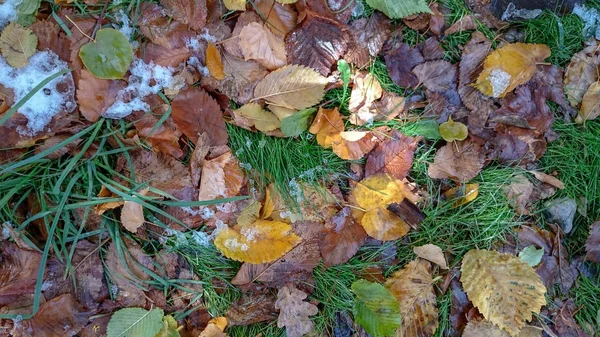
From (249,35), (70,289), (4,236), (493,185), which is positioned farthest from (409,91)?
(4,236)

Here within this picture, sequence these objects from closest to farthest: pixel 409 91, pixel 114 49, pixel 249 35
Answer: pixel 114 49, pixel 249 35, pixel 409 91

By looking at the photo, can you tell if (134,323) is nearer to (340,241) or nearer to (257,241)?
(257,241)

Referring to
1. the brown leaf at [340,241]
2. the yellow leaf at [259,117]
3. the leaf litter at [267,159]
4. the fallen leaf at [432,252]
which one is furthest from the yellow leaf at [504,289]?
the yellow leaf at [259,117]

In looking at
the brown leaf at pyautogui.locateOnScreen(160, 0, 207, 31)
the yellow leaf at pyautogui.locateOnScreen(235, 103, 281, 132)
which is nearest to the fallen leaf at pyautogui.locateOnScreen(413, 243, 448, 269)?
the yellow leaf at pyautogui.locateOnScreen(235, 103, 281, 132)

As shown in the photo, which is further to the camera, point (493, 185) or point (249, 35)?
point (493, 185)

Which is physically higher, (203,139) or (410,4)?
(410,4)

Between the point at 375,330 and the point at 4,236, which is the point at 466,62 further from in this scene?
the point at 4,236

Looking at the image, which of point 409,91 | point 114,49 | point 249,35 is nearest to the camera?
point 114,49
